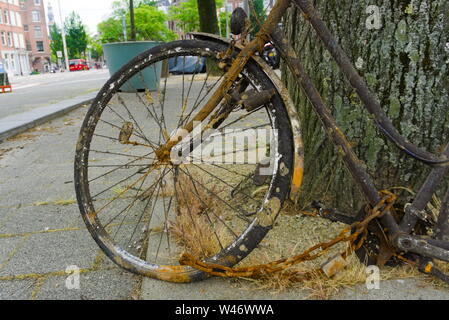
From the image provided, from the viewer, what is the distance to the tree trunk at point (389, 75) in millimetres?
1961

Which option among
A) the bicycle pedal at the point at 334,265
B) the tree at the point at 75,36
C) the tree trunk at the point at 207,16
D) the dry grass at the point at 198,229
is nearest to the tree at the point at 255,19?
the dry grass at the point at 198,229

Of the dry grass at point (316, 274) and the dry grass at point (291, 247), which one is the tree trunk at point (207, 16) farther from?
the dry grass at point (316, 274)

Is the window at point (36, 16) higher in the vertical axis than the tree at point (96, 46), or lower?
higher

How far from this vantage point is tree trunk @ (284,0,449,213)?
196 centimetres

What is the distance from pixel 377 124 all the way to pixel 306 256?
2.12ft

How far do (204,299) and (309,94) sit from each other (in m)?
1.02

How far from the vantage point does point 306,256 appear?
1728 millimetres

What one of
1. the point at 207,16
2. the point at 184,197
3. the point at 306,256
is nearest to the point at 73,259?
the point at 184,197

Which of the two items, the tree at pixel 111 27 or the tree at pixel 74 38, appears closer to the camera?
the tree at pixel 111 27

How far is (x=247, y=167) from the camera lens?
351 cm

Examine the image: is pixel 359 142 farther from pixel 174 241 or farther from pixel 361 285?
pixel 174 241

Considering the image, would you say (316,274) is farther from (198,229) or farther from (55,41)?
(55,41)

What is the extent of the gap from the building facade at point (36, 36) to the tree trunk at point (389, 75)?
95.8 m
